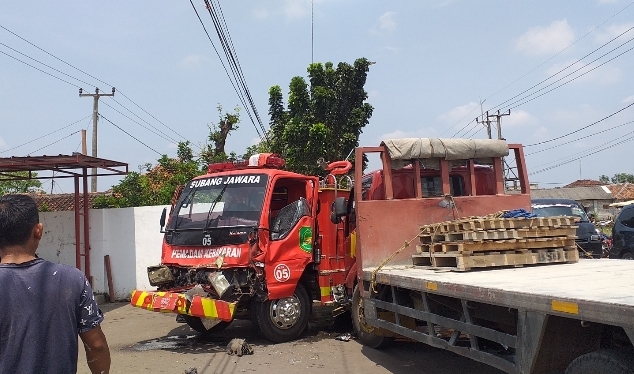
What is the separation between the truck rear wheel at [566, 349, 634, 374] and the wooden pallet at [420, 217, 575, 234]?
215 cm

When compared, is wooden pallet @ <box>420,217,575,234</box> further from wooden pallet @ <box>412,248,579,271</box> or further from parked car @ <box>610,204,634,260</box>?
parked car @ <box>610,204,634,260</box>

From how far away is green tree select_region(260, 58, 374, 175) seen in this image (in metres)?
17.2

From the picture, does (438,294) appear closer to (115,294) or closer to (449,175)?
(449,175)

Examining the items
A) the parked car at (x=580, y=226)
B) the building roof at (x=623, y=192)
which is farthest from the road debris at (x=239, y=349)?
the building roof at (x=623, y=192)

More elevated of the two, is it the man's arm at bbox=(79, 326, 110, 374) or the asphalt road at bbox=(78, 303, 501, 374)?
the man's arm at bbox=(79, 326, 110, 374)

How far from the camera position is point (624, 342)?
3.62m

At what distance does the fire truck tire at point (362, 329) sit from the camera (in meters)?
7.66

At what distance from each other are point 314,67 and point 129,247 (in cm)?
775

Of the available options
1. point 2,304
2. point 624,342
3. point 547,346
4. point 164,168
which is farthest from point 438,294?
point 164,168

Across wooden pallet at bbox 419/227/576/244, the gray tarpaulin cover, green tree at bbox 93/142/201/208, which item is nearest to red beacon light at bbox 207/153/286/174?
the gray tarpaulin cover

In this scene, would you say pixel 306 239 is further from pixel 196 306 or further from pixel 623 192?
pixel 623 192

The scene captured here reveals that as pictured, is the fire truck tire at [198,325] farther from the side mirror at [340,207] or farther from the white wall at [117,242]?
the white wall at [117,242]

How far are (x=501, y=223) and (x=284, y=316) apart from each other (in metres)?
3.65

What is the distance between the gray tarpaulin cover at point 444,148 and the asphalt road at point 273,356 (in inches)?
98.6
